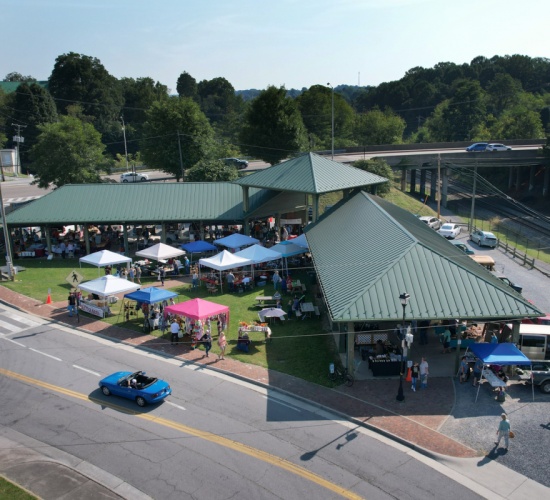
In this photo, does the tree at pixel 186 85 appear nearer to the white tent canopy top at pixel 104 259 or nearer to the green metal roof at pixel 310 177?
the green metal roof at pixel 310 177

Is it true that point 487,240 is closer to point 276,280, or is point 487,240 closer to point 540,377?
point 276,280

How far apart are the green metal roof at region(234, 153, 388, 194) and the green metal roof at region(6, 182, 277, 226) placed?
2.24 metres

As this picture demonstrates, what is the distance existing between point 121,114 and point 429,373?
112 metres

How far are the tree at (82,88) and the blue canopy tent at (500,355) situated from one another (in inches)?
3950

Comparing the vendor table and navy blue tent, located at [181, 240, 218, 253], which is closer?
the vendor table

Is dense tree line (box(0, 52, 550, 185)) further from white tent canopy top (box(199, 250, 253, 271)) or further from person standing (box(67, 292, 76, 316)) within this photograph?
person standing (box(67, 292, 76, 316))

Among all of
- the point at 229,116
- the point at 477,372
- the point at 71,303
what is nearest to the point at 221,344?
the point at 71,303

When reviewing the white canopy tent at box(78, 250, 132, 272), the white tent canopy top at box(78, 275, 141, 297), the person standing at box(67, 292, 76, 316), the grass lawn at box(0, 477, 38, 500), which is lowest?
the grass lawn at box(0, 477, 38, 500)

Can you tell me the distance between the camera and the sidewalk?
1733 cm

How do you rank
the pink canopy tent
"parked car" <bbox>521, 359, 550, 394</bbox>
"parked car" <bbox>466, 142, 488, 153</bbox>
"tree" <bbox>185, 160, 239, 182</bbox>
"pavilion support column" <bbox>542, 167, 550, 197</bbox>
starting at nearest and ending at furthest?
1. "parked car" <bbox>521, 359, 550, 394</bbox>
2. the pink canopy tent
3. "tree" <bbox>185, 160, 239, 182</bbox>
4. "parked car" <bbox>466, 142, 488, 153</bbox>
5. "pavilion support column" <bbox>542, 167, 550, 197</bbox>

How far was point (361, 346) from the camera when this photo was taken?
24406 millimetres

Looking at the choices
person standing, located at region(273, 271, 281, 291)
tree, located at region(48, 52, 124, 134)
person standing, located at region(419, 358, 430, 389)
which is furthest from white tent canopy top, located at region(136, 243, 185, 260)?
tree, located at region(48, 52, 124, 134)

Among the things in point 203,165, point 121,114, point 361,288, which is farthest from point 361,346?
point 121,114

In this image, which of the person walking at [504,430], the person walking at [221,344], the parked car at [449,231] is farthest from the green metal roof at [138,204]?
the person walking at [504,430]
